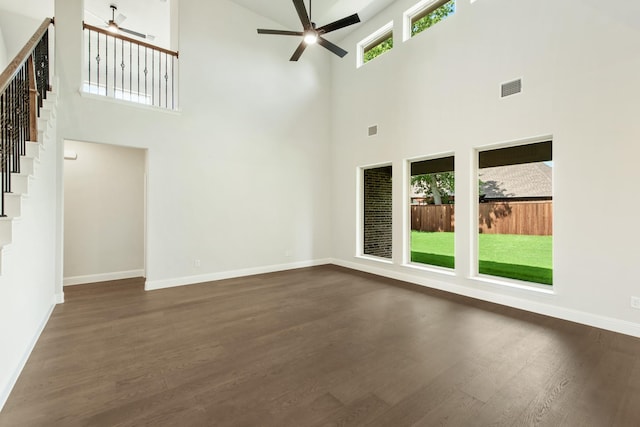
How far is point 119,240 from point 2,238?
13.3 ft

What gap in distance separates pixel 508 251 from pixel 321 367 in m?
3.81

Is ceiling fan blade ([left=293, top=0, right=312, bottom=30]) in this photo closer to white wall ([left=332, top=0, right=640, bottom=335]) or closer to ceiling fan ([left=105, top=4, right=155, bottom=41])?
white wall ([left=332, top=0, right=640, bottom=335])

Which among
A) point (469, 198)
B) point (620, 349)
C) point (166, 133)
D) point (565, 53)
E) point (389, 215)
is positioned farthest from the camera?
point (389, 215)

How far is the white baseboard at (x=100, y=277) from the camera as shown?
515cm

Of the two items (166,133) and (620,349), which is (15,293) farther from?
(620,349)

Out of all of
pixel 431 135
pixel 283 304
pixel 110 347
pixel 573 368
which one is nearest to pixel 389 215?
pixel 431 135

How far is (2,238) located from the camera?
2008 mm

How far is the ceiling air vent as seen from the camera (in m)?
4.01

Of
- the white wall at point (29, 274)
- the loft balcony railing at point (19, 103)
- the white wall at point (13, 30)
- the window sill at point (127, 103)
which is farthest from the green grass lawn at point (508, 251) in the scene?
the white wall at point (13, 30)

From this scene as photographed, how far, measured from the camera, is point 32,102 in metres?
3.02

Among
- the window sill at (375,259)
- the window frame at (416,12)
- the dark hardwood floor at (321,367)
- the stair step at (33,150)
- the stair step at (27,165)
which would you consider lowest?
the dark hardwood floor at (321,367)

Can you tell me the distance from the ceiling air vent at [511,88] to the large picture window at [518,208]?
0.77m

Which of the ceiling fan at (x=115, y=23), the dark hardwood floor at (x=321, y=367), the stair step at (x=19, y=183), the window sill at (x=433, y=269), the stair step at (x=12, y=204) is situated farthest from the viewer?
the ceiling fan at (x=115, y=23)

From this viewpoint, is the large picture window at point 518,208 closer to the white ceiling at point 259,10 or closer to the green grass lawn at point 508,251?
the green grass lawn at point 508,251
